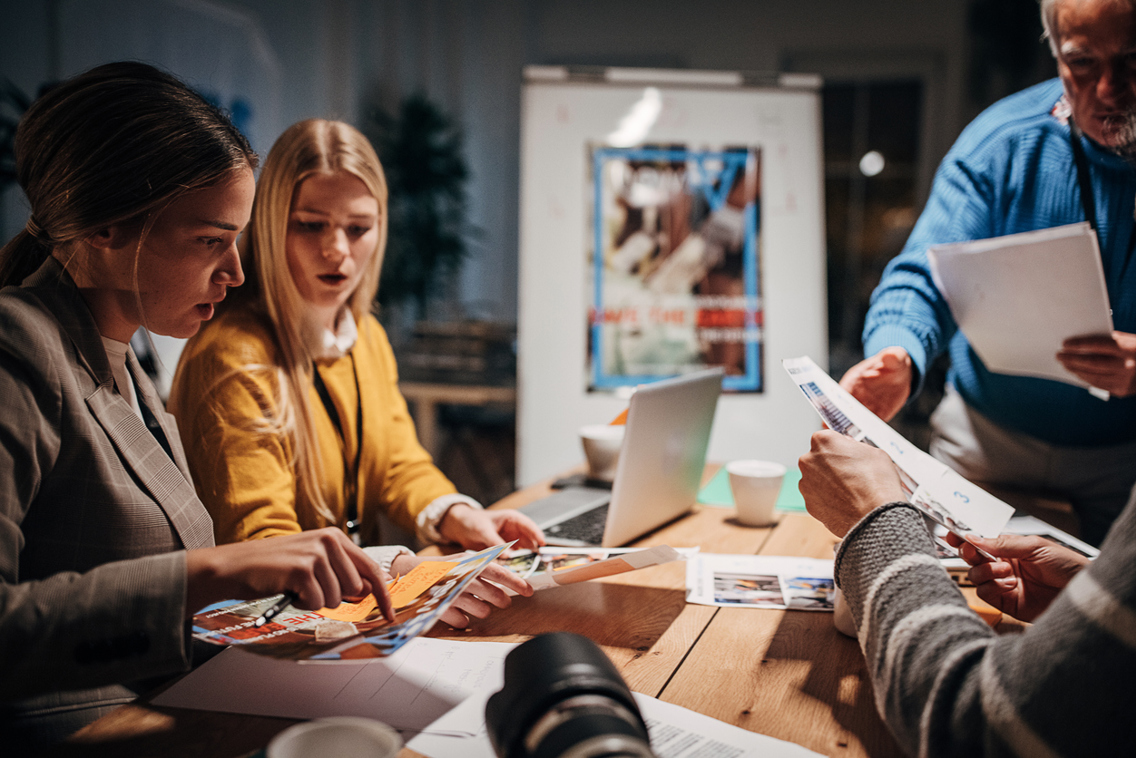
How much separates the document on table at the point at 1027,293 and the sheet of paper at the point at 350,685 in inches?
38.1

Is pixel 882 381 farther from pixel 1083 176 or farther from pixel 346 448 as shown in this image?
pixel 346 448

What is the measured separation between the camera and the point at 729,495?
145 centimetres

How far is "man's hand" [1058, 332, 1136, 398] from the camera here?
1142 millimetres

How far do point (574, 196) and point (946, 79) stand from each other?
250 cm

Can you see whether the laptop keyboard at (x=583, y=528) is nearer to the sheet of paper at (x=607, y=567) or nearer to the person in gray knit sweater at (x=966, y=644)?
the sheet of paper at (x=607, y=567)

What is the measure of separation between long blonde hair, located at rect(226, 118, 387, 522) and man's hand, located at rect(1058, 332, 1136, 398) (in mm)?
1234

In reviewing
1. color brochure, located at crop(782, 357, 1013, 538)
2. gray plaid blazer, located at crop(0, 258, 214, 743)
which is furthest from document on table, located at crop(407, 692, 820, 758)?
color brochure, located at crop(782, 357, 1013, 538)

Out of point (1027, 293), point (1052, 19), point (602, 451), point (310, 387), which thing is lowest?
point (602, 451)

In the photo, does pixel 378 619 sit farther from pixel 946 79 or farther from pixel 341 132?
pixel 946 79

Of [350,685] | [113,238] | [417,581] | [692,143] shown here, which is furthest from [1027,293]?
[692,143]

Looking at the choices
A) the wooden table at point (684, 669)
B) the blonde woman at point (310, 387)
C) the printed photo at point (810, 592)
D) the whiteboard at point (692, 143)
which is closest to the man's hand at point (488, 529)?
the blonde woman at point (310, 387)

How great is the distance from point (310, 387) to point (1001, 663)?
1.11 meters

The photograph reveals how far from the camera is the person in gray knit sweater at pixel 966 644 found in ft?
1.44

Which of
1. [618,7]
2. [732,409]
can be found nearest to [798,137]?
[732,409]
